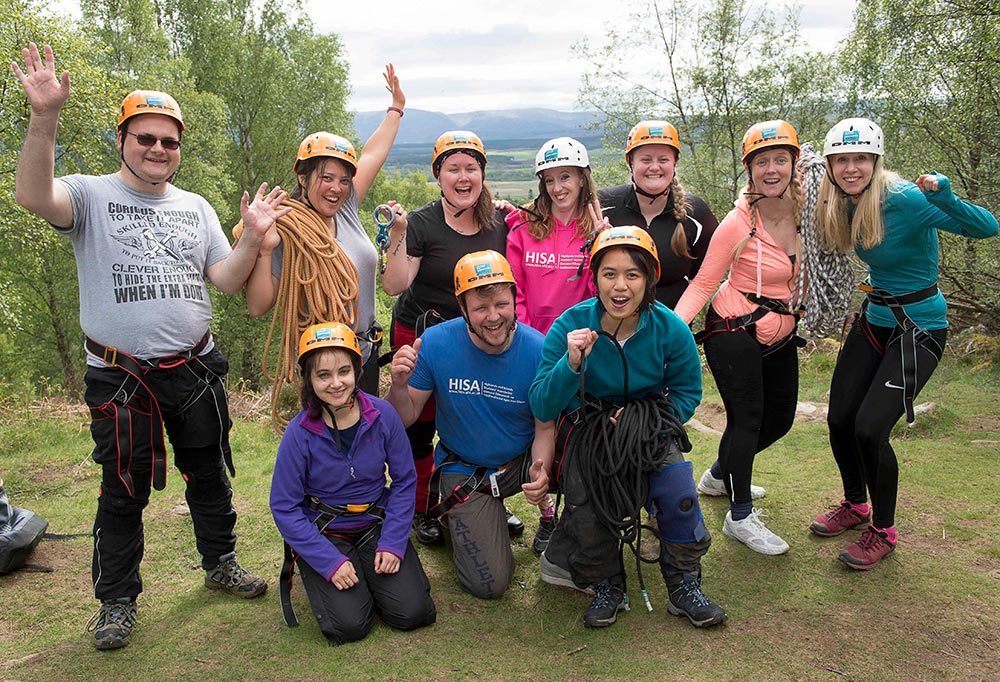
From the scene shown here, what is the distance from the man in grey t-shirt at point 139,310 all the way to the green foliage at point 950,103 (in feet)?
32.1

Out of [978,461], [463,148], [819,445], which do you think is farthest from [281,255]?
[978,461]

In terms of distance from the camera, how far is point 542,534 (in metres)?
5.34

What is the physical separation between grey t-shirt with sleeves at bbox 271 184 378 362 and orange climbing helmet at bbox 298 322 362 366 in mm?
489

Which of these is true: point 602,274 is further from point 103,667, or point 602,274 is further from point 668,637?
point 103,667

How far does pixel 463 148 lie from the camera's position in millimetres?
5078

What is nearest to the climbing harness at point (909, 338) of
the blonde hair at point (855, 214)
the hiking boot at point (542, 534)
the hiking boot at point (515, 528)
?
the blonde hair at point (855, 214)

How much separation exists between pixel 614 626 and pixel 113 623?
Result: 2.97 metres

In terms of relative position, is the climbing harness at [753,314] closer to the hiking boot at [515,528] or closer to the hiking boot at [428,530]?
the hiking boot at [515,528]

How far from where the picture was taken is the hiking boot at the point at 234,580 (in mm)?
4711

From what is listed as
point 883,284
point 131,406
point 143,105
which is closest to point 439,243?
point 143,105

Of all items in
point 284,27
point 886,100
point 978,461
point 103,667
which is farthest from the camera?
point 284,27

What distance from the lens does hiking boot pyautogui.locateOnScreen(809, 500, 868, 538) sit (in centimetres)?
522

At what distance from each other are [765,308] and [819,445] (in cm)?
334

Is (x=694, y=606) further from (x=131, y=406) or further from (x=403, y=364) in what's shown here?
(x=131, y=406)
